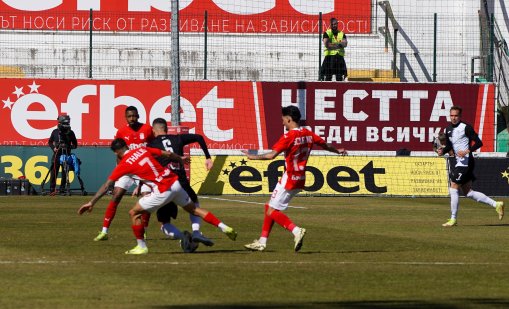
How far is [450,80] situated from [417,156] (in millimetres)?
6886

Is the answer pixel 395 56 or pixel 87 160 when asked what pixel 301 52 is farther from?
pixel 87 160

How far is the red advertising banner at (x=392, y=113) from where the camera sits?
1474 inches

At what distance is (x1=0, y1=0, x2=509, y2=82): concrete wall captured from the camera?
1531 inches

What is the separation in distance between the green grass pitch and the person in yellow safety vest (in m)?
14.2

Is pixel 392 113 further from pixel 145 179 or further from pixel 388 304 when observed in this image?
pixel 388 304

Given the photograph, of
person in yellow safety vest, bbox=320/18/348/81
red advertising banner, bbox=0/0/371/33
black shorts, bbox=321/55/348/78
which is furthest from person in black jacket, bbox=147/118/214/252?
red advertising banner, bbox=0/0/371/33

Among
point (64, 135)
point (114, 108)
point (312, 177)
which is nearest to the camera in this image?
point (64, 135)

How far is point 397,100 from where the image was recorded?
124 feet

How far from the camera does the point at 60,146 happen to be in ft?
106

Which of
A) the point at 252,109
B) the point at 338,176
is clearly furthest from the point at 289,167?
the point at 252,109

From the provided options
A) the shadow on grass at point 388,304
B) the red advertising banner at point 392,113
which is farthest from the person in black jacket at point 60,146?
the shadow on grass at point 388,304

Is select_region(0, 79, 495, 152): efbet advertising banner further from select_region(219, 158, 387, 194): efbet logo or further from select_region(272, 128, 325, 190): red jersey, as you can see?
select_region(272, 128, 325, 190): red jersey

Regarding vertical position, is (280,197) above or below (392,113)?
below

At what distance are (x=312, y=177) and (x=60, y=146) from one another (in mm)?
6609
